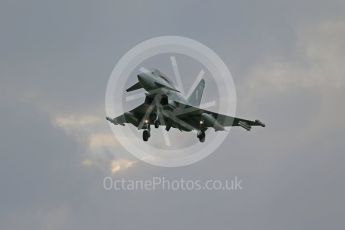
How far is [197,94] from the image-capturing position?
327 feet

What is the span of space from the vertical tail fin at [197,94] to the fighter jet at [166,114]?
9.90 m

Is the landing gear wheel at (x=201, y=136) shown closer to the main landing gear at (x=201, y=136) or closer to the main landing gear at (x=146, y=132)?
the main landing gear at (x=201, y=136)

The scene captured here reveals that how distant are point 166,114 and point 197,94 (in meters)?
16.3

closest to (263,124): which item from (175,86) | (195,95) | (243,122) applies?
(243,122)

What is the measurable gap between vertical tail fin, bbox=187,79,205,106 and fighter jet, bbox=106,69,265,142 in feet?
32.5

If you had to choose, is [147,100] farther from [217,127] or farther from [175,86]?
[217,127]

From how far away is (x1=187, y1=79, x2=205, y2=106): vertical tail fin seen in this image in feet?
321

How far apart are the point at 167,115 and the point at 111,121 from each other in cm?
860

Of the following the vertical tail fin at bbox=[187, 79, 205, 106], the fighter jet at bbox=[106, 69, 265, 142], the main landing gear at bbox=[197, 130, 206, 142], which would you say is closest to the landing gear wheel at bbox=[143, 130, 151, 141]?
the fighter jet at bbox=[106, 69, 265, 142]

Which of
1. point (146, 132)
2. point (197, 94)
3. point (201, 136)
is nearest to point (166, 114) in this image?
point (146, 132)

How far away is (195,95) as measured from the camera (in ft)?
325

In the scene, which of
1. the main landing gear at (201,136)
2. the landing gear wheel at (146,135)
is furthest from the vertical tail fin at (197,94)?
the landing gear wheel at (146,135)

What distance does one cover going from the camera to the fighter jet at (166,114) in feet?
265

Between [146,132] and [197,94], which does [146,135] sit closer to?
[146,132]
